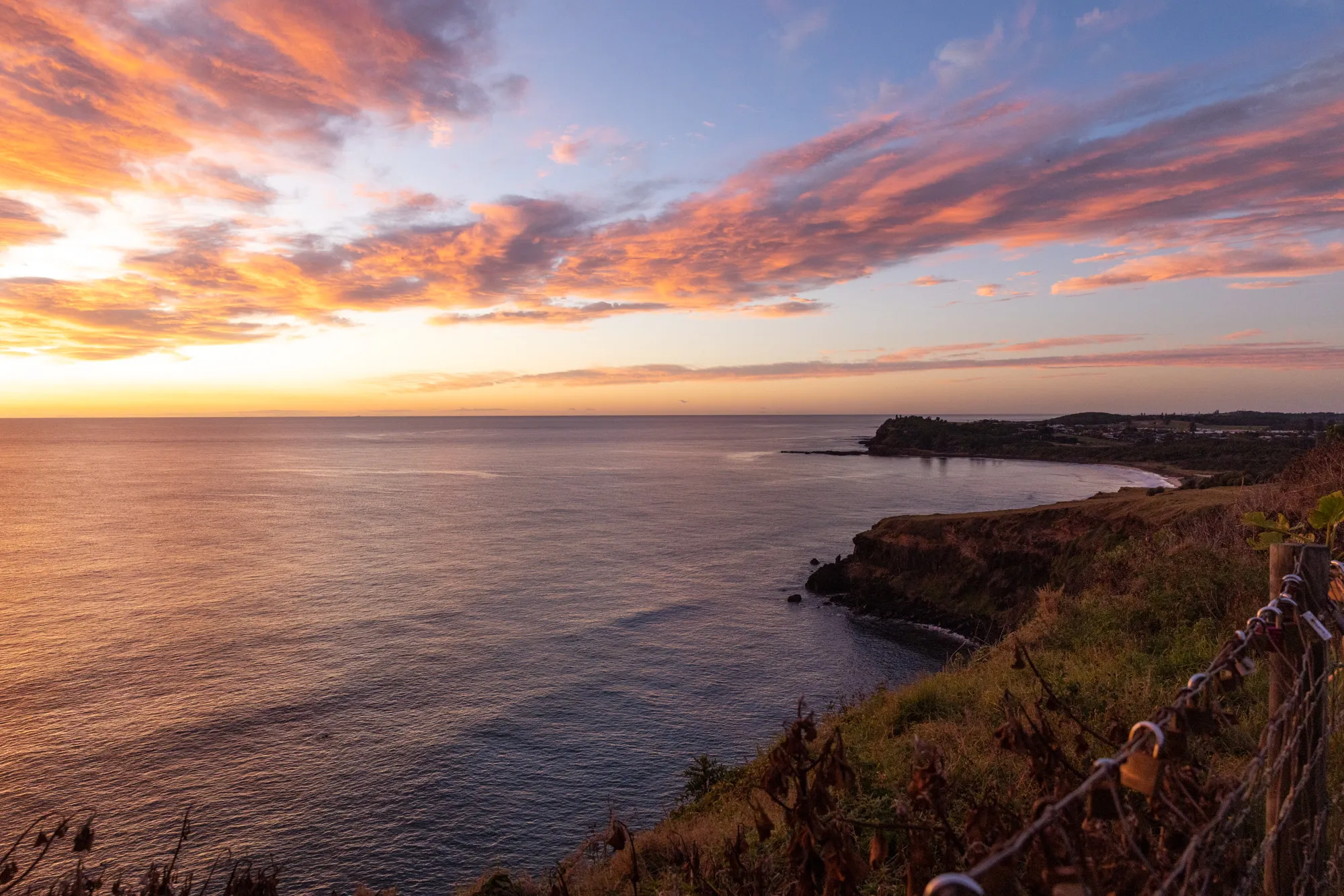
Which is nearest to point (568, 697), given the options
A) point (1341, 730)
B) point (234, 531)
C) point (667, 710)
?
point (667, 710)

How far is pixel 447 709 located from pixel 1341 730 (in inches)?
1381

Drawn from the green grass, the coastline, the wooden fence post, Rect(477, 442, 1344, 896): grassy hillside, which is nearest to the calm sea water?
the green grass

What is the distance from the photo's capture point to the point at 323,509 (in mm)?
104875

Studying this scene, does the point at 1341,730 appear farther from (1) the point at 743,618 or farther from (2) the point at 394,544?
(2) the point at 394,544

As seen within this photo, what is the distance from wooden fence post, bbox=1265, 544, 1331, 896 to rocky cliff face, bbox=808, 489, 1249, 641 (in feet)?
127

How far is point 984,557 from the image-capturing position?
5306cm

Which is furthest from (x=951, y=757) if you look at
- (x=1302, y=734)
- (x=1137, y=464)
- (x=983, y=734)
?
(x=1137, y=464)

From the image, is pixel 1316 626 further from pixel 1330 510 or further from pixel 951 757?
pixel 951 757

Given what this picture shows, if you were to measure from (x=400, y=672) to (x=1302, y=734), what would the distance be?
42.5 m

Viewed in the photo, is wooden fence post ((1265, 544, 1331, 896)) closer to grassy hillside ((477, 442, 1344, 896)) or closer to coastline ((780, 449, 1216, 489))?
grassy hillside ((477, 442, 1344, 896))

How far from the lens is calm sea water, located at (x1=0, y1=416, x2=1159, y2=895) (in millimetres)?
27156

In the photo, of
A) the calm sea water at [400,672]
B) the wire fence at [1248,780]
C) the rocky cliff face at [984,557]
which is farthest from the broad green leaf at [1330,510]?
the rocky cliff face at [984,557]

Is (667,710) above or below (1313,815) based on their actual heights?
below

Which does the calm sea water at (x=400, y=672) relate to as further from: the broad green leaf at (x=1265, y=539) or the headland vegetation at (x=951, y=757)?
the broad green leaf at (x=1265, y=539)
